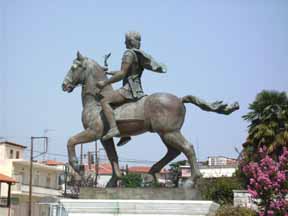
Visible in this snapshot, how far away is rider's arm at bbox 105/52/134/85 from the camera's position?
9.76m

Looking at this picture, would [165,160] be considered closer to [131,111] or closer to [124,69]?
[131,111]

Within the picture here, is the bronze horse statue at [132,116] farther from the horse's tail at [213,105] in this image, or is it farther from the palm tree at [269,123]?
the palm tree at [269,123]

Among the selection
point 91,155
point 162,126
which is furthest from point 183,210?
point 91,155

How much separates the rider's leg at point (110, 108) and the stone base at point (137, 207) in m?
1.13

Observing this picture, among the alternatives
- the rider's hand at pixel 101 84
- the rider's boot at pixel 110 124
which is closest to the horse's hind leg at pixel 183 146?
the rider's boot at pixel 110 124

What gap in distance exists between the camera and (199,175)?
31.3 feet

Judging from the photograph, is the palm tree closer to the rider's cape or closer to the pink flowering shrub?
the pink flowering shrub

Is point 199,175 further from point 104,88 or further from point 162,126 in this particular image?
point 104,88

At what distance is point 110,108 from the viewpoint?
9625 millimetres

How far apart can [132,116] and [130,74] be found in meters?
0.80

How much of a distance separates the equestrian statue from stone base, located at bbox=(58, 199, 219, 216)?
0.64 metres

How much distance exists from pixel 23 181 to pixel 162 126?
50465 mm

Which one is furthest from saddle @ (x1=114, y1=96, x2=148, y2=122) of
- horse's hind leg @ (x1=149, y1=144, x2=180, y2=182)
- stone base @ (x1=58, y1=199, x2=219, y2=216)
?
stone base @ (x1=58, y1=199, x2=219, y2=216)

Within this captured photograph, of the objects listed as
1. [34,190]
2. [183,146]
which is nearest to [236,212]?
[183,146]
